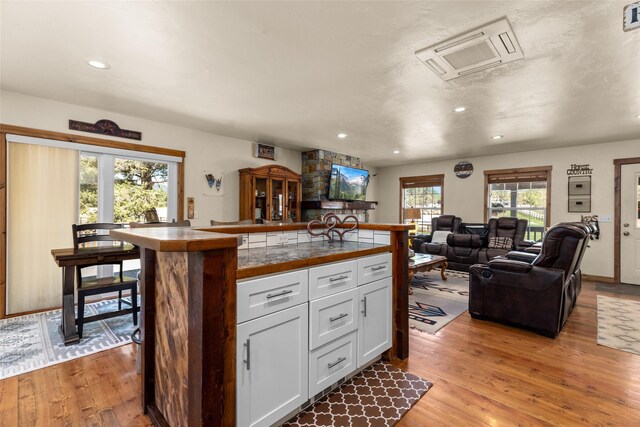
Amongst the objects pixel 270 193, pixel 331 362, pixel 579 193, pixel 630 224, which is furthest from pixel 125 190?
pixel 630 224

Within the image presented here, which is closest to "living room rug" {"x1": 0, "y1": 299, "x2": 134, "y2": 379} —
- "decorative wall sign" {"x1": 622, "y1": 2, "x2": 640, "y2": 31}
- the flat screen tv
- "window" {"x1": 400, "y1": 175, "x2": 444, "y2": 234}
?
the flat screen tv

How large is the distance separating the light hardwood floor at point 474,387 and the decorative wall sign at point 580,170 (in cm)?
393

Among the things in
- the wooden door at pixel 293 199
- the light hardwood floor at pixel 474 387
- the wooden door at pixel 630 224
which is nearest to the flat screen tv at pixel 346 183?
the wooden door at pixel 293 199

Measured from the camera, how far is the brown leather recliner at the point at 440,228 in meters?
6.17

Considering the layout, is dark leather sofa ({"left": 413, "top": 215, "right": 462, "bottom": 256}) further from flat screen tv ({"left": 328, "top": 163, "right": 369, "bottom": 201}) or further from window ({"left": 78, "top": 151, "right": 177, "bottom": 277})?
window ({"left": 78, "top": 151, "right": 177, "bottom": 277})

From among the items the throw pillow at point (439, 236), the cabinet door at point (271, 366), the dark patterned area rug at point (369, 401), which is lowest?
the dark patterned area rug at point (369, 401)

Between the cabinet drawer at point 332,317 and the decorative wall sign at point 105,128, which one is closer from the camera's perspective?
the cabinet drawer at point 332,317

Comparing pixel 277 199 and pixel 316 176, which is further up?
pixel 316 176

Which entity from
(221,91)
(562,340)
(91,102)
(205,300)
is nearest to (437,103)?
(221,91)

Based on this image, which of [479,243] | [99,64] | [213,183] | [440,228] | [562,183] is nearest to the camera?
[99,64]

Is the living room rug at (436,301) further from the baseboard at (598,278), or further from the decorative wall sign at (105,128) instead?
the decorative wall sign at (105,128)

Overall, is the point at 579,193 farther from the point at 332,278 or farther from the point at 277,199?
the point at 332,278

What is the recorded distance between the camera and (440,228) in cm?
670

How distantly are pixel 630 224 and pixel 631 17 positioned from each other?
4764mm
